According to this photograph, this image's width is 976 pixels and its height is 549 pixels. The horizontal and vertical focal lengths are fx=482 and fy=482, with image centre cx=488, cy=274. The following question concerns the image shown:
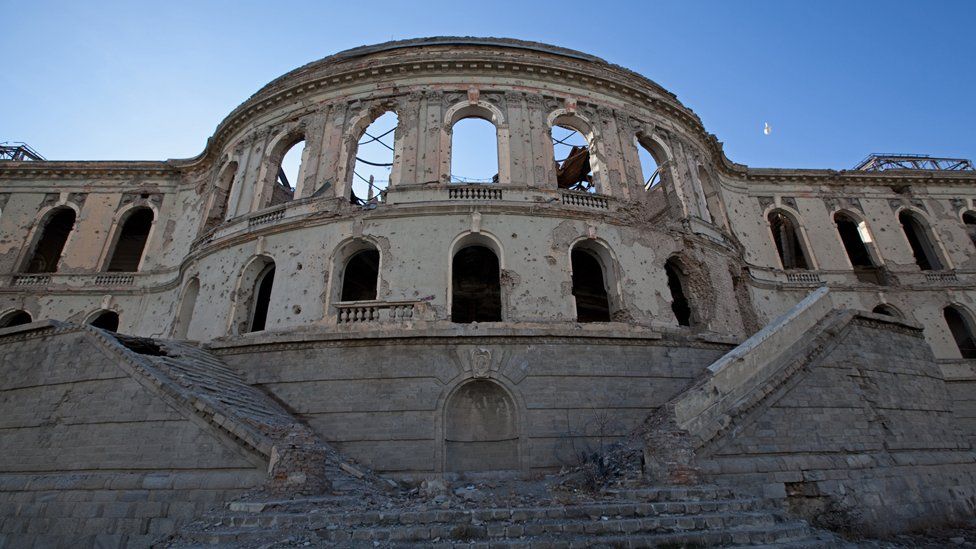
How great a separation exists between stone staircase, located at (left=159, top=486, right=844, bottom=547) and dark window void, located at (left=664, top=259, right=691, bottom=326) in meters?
8.57

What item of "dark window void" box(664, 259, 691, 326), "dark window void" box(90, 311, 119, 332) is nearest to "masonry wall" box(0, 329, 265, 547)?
"dark window void" box(90, 311, 119, 332)

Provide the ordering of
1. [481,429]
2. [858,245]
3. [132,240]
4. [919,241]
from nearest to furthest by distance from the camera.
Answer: [481,429] → [132,240] → [919,241] → [858,245]

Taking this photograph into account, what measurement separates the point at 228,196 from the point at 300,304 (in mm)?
8033

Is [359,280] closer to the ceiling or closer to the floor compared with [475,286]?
closer to the ceiling

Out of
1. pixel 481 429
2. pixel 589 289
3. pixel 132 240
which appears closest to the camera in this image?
pixel 481 429

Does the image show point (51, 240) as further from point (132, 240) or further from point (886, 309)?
point (886, 309)

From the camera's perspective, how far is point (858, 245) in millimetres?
22328

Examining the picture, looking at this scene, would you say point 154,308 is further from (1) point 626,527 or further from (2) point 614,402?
(1) point 626,527

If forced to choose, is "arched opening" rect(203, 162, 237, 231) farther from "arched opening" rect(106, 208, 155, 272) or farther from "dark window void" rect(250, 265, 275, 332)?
"arched opening" rect(106, 208, 155, 272)

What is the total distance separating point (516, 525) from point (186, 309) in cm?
1355

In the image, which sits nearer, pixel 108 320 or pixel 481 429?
pixel 481 429

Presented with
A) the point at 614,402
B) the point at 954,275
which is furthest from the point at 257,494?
the point at 954,275

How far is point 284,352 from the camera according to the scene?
11.0 metres

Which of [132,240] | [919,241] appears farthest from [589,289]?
[132,240]
